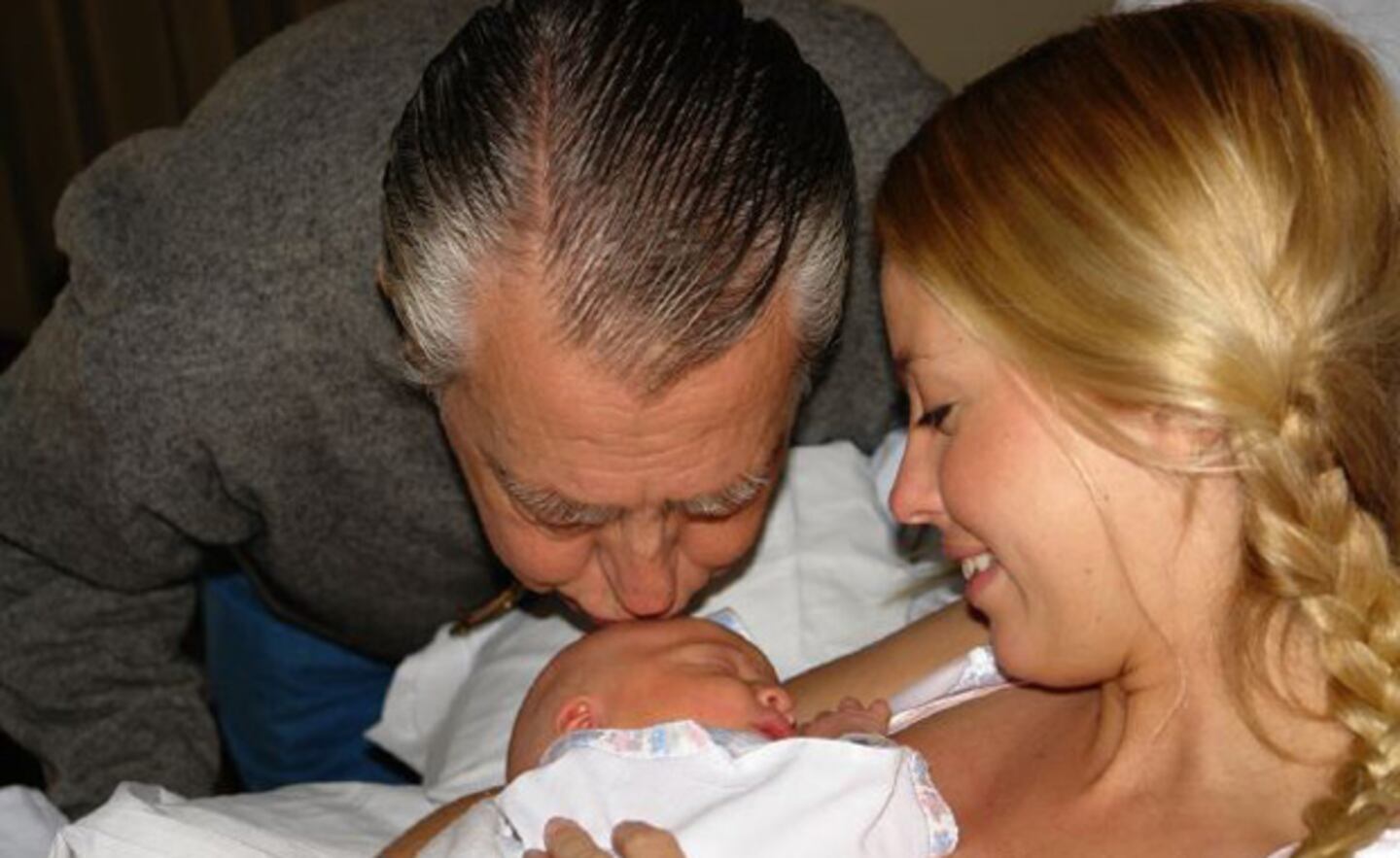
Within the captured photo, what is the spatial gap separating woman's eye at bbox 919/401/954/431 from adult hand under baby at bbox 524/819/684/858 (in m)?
0.34

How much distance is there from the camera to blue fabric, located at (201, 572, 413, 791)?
228 cm

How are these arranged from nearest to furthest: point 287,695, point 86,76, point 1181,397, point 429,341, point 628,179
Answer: point 1181,397, point 628,179, point 429,341, point 287,695, point 86,76

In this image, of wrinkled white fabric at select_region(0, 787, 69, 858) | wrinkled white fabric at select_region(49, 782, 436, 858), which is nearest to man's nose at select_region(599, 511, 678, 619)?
wrinkled white fabric at select_region(49, 782, 436, 858)

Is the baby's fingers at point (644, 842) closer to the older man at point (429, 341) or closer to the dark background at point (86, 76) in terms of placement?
the older man at point (429, 341)

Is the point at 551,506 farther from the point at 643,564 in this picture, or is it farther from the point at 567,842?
the point at 567,842

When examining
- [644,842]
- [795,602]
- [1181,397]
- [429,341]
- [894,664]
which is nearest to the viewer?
[1181,397]

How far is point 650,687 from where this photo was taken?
1495 mm

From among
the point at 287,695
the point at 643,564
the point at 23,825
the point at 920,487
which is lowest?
the point at 287,695

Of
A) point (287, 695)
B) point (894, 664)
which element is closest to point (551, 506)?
point (894, 664)

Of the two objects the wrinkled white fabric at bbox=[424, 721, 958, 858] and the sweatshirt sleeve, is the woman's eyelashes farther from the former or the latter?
the sweatshirt sleeve

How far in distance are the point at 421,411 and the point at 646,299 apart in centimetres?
48

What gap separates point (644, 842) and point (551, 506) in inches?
12.3

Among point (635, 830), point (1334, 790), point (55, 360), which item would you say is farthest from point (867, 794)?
point (55, 360)

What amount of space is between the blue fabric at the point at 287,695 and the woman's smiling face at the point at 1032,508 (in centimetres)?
111
